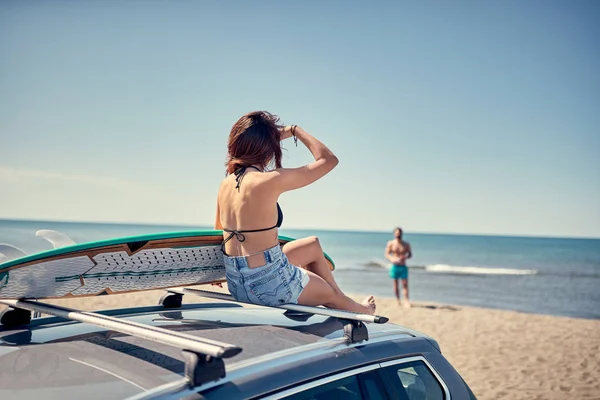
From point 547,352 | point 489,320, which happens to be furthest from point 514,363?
point 489,320

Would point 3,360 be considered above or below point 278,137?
below

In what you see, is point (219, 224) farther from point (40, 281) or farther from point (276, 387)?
point (276, 387)

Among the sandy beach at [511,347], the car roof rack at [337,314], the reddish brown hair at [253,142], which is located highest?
the reddish brown hair at [253,142]

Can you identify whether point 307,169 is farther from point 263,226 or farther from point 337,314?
point 337,314

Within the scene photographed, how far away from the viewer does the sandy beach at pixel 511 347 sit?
7.67m

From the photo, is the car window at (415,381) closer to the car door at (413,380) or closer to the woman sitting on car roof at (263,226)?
the car door at (413,380)

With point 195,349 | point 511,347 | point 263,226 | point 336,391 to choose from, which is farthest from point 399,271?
point 195,349

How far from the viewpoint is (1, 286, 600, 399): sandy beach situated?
7672 mm

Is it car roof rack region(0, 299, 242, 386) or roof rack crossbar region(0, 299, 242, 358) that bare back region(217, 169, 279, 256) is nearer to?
roof rack crossbar region(0, 299, 242, 358)

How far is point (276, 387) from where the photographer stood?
5.73 feet

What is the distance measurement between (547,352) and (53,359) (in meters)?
9.70

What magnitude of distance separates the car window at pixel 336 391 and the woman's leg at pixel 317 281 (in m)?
1.13

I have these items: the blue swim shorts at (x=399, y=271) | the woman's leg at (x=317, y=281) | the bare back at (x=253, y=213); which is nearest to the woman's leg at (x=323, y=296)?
the woman's leg at (x=317, y=281)

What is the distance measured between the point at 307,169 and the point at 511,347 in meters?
8.35
